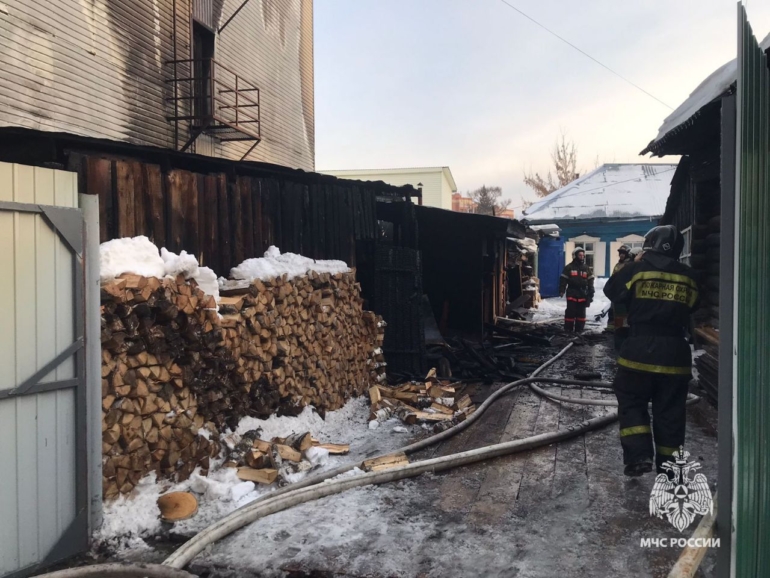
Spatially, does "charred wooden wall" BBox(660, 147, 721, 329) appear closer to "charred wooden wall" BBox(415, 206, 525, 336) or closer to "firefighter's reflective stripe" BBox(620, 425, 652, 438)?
"firefighter's reflective stripe" BBox(620, 425, 652, 438)

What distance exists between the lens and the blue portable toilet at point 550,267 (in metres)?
25.0

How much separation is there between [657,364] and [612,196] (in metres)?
24.4

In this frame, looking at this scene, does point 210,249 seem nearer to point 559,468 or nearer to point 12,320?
point 12,320

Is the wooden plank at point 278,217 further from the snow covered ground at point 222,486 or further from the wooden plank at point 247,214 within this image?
the snow covered ground at point 222,486

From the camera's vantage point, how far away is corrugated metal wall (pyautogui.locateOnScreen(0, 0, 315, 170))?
309 inches

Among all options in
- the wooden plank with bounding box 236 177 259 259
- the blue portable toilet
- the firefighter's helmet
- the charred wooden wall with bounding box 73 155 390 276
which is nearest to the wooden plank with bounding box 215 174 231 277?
the charred wooden wall with bounding box 73 155 390 276

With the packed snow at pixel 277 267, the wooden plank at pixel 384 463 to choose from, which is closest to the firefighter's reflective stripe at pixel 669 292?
the wooden plank at pixel 384 463

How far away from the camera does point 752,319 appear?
2.64 metres

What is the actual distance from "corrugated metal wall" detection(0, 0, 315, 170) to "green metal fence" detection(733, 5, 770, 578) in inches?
325

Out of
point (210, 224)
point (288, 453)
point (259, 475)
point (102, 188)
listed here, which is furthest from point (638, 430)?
point (102, 188)

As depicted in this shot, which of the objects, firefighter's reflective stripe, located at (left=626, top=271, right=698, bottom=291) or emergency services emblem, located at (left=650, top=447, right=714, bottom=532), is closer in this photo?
emergency services emblem, located at (left=650, top=447, right=714, bottom=532)

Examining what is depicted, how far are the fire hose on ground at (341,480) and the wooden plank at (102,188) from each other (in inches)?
88.2

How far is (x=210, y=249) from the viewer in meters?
5.43

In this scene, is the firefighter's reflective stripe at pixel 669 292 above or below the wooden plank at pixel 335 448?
above
